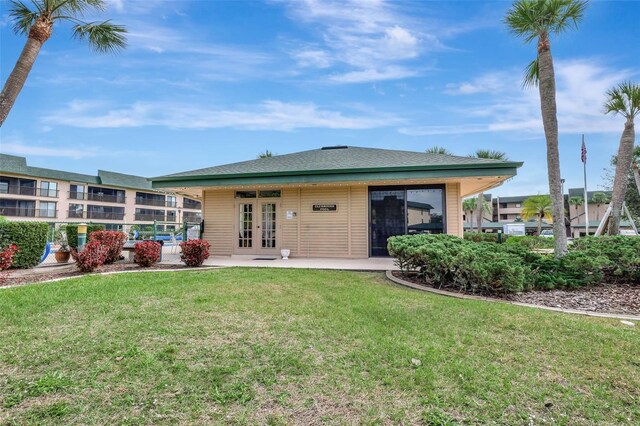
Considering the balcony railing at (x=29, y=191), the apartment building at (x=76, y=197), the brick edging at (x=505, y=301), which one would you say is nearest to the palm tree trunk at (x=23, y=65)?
the brick edging at (x=505, y=301)

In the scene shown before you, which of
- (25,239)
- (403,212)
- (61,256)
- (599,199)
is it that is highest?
(599,199)

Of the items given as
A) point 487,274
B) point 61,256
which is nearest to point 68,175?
point 61,256

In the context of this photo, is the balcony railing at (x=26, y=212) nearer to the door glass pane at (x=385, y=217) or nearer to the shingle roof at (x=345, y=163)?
the shingle roof at (x=345, y=163)

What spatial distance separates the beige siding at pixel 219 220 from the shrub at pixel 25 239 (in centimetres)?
507

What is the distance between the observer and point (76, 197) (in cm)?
3806

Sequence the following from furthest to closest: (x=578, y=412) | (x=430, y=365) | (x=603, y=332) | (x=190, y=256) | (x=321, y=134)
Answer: (x=321, y=134)
(x=190, y=256)
(x=603, y=332)
(x=430, y=365)
(x=578, y=412)

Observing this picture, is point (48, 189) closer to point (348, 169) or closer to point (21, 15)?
point (21, 15)

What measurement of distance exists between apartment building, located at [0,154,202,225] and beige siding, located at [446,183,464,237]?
23.6 metres

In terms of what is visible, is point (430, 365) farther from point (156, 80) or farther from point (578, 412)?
point (156, 80)

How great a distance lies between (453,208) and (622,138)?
731 centimetres

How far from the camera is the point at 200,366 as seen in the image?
9.59 feet

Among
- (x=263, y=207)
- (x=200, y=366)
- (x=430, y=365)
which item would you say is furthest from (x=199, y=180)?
(x=430, y=365)

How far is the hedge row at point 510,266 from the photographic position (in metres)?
5.71

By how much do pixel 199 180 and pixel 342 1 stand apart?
24.6 ft
